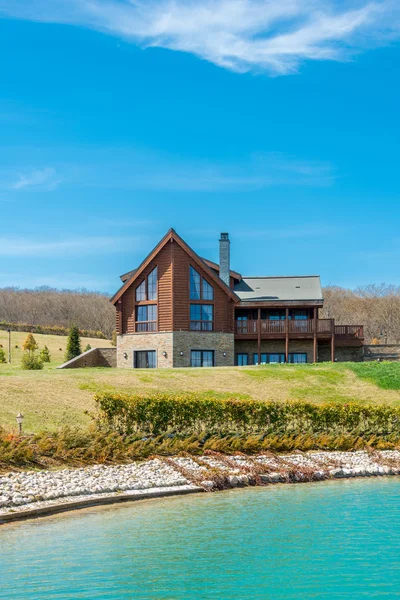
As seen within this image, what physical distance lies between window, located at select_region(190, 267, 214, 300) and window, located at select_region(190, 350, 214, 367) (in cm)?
286

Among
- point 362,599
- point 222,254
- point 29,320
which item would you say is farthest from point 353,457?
point 29,320

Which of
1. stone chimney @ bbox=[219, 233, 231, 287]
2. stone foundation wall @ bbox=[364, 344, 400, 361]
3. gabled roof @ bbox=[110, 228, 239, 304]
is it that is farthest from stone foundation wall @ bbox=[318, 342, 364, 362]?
stone chimney @ bbox=[219, 233, 231, 287]

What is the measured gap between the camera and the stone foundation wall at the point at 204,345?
36188 millimetres

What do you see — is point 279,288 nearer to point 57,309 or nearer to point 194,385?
point 194,385

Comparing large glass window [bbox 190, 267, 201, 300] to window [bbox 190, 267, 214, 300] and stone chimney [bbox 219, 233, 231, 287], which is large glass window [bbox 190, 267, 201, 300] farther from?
stone chimney [bbox 219, 233, 231, 287]

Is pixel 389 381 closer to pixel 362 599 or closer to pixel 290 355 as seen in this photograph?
pixel 290 355

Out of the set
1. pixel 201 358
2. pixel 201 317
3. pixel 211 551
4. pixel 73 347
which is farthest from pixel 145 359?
pixel 211 551

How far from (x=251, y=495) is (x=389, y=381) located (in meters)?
17.3

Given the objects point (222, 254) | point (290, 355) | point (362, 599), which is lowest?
point (362, 599)

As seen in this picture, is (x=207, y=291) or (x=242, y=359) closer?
(x=207, y=291)

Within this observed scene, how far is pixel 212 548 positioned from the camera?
33.9ft

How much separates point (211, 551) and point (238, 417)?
32.5 feet

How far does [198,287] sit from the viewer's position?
3712cm

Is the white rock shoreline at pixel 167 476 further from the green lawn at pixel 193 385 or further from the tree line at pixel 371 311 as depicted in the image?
the tree line at pixel 371 311
